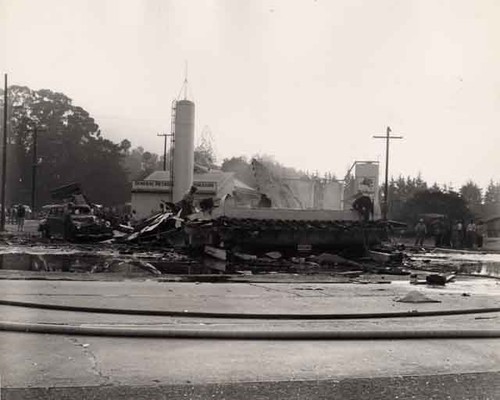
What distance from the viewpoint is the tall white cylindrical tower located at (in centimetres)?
4400

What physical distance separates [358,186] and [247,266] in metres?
14.5

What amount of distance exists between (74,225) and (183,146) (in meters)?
14.6

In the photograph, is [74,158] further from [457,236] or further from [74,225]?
[457,236]

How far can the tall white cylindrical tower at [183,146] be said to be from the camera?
4400 cm

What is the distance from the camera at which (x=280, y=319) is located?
31.4 feet

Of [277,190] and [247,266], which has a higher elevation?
[277,190]

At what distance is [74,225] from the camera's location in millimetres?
33281

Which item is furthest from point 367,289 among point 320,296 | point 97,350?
point 97,350

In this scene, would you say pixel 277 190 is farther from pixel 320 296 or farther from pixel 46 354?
pixel 46 354

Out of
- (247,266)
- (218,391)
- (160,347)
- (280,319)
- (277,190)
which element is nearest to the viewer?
(218,391)

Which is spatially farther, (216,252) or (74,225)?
(74,225)

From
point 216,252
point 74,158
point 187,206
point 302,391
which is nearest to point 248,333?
point 302,391

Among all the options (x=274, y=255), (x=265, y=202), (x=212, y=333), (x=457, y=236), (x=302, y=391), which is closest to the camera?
(x=302, y=391)

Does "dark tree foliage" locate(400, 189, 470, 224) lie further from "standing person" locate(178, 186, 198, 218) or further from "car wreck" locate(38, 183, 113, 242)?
"car wreck" locate(38, 183, 113, 242)
